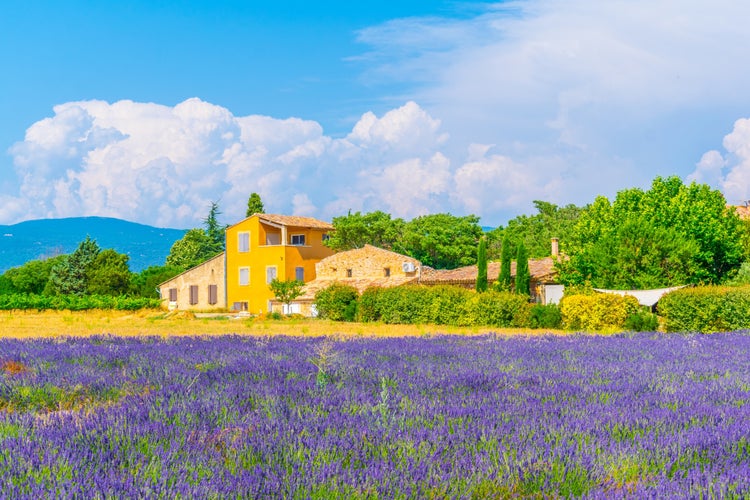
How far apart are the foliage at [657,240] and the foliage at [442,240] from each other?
14.4m

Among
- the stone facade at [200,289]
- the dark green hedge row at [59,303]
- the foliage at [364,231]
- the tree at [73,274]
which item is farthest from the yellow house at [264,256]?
the tree at [73,274]

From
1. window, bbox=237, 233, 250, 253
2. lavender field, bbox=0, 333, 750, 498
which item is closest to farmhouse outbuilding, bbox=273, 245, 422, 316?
window, bbox=237, 233, 250, 253

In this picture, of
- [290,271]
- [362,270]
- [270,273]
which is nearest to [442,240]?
[362,270]

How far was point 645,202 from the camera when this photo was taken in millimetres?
45875

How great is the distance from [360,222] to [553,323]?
1403 inches

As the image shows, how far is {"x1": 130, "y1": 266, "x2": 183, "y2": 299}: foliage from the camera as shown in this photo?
61156mm

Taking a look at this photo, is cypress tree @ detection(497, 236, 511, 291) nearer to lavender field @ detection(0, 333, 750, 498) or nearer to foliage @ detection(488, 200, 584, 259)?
foliage @ detection(488, 200, 584, 259)

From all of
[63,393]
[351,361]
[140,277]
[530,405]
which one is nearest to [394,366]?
[351,361]

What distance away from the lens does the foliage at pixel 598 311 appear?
2706 cm

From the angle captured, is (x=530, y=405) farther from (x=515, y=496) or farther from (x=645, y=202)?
(x=645, y=202)

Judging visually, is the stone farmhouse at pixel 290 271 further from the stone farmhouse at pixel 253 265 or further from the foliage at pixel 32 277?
the foliage at pixel 32 277

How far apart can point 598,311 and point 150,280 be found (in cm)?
4458

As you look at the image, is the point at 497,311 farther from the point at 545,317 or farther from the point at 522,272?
the point at 522,272

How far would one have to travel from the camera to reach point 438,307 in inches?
1208
